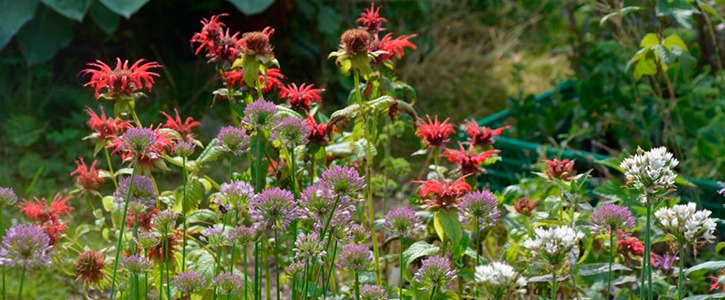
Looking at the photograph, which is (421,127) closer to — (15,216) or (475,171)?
(475,171)

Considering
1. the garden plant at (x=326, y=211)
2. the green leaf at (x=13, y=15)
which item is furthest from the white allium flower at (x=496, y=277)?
the green leaf at (x=13, y=15)

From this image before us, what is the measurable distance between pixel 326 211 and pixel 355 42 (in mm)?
467

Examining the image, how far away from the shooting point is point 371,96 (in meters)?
2.05

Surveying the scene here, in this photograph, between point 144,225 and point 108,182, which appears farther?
point 108,182

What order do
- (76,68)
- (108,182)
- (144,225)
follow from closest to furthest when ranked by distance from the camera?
1. (144,225)
2. (108,182)
3. (76,68)

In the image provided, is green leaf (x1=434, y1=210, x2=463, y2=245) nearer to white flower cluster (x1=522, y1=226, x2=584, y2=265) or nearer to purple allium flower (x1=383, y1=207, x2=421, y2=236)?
purple allium flower (x1=383, y1=207, x2=421, y2=236)

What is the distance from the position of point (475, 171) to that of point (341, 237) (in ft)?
2.14

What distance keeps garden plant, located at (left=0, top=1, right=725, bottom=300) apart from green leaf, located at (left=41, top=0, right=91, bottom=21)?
52.3 inches

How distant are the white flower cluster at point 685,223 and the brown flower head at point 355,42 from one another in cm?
60

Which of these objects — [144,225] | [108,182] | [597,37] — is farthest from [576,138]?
[144,225]

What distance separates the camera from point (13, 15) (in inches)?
144

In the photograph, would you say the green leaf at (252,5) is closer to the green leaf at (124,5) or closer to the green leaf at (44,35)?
the green leaf at (124,5)

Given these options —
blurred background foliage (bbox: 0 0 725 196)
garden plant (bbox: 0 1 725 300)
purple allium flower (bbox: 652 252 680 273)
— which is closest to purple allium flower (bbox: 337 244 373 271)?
garden plant (bbox: 0 1 725 300)

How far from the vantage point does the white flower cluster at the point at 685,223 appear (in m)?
1.27
